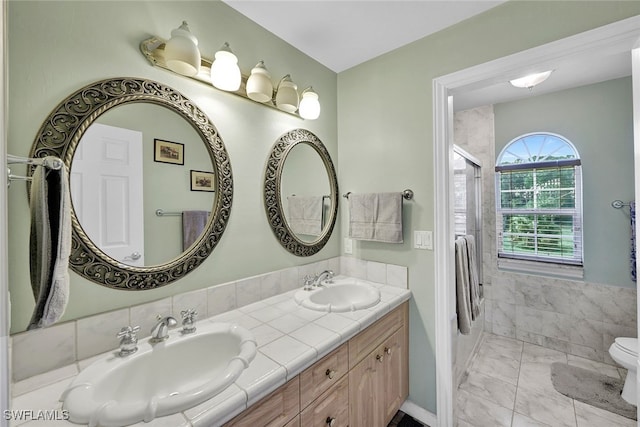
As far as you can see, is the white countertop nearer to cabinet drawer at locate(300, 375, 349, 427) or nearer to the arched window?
cabinet drawer at locate(300, 375, 349, 427)

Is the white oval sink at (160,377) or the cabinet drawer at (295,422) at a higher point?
the white oval sink at (160,377)

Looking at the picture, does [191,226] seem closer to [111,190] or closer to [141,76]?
[111,190]

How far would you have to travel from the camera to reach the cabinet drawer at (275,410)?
803 millimetres

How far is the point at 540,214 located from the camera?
8.91ft

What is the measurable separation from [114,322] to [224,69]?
117 centimetres

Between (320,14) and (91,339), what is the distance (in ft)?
6.12

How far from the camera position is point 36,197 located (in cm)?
63

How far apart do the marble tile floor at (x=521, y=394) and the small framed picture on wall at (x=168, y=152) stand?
7.47 ft

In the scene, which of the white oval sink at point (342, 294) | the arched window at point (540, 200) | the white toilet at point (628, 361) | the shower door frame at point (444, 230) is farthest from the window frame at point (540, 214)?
the white oval sink at point (342, 294)

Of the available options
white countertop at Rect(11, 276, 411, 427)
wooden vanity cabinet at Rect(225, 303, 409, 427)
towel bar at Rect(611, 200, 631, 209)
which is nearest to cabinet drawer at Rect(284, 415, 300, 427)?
wooden vanity cabinet at Rect(225, 303, 409, 427)

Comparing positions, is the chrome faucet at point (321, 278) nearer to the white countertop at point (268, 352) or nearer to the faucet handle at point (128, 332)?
the white countertop at point (268, 352)

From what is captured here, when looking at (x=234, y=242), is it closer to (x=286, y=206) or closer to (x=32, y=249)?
(x=286, y=206)

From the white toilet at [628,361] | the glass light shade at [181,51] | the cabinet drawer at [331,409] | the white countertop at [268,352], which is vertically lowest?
the white toilet at [628,361]

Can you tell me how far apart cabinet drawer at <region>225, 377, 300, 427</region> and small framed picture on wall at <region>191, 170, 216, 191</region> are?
0.93 metres
